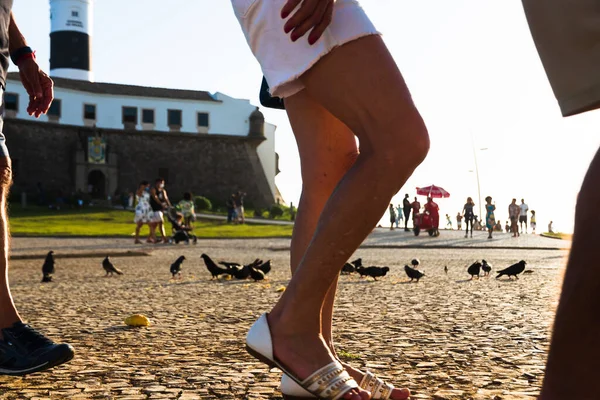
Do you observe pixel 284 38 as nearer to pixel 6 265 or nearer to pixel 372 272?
pixel 6 265

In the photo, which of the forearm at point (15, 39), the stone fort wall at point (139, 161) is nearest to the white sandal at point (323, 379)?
the forearm at point (15, 39)

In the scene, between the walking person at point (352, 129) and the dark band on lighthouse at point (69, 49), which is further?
the dark band on lighthouse at point (69, 49)

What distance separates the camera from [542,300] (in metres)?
5.65

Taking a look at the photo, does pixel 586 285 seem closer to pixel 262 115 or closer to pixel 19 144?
pixel 19 144

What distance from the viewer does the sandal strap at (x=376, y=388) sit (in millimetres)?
2219

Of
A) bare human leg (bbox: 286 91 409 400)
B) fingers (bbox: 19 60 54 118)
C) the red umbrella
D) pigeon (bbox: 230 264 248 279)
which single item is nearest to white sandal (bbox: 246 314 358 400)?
bare human leg (bbox: 286 91 409 400)

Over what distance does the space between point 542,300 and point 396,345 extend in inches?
107

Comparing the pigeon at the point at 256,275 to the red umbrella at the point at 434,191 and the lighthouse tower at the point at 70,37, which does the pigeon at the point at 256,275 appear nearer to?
the red umbrella at the point at 434,191

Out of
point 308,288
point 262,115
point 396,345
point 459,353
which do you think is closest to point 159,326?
point 396,345

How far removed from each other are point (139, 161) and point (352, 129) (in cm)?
5743

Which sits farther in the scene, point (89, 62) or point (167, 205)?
point (89, 62)

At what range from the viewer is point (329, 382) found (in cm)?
207

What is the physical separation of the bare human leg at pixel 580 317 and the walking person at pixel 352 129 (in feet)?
2.95

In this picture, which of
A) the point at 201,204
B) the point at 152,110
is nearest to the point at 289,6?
the point at 201,204
